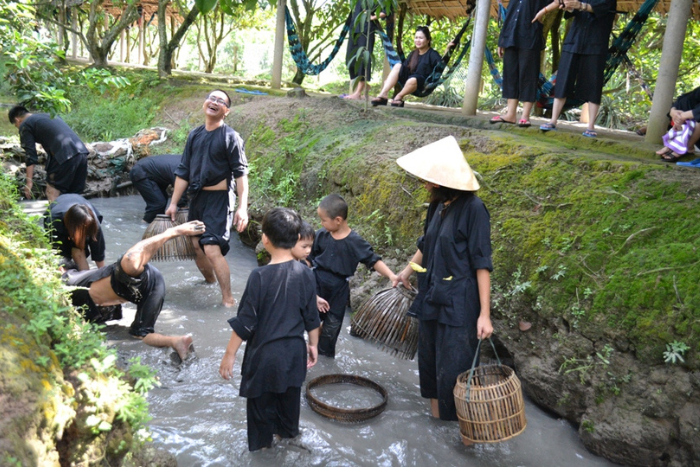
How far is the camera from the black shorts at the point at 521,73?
629 centimetres

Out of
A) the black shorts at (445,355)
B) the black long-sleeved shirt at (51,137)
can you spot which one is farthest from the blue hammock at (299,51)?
the black shorts at (445,355)

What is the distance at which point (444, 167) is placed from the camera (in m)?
3.21

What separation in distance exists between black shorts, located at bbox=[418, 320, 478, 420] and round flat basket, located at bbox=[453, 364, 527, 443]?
0.30 m

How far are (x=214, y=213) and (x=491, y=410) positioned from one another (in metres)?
3.15

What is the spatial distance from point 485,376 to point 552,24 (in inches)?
287

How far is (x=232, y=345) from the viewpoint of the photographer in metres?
2.98

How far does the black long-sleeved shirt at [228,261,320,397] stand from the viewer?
296 cm

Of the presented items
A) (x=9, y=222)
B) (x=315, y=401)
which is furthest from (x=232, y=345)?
(x=9, y=222)

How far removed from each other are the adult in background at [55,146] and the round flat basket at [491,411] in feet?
17.2

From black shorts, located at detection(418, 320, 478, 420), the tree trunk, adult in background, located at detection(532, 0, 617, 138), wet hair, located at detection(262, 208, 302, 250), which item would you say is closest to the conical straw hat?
wet hair, located at detection(262, 208, 302, 250)

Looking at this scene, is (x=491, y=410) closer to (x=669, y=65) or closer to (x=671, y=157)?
(x=671, y=157)

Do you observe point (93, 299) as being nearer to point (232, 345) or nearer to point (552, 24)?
point (232, 345)

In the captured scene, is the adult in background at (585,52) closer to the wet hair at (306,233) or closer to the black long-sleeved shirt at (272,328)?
the wet hair at (306,233)

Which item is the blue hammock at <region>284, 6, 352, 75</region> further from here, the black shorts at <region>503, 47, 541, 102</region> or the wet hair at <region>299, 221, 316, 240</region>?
the wet hair at <region>299, 221, 316, 240</region>
